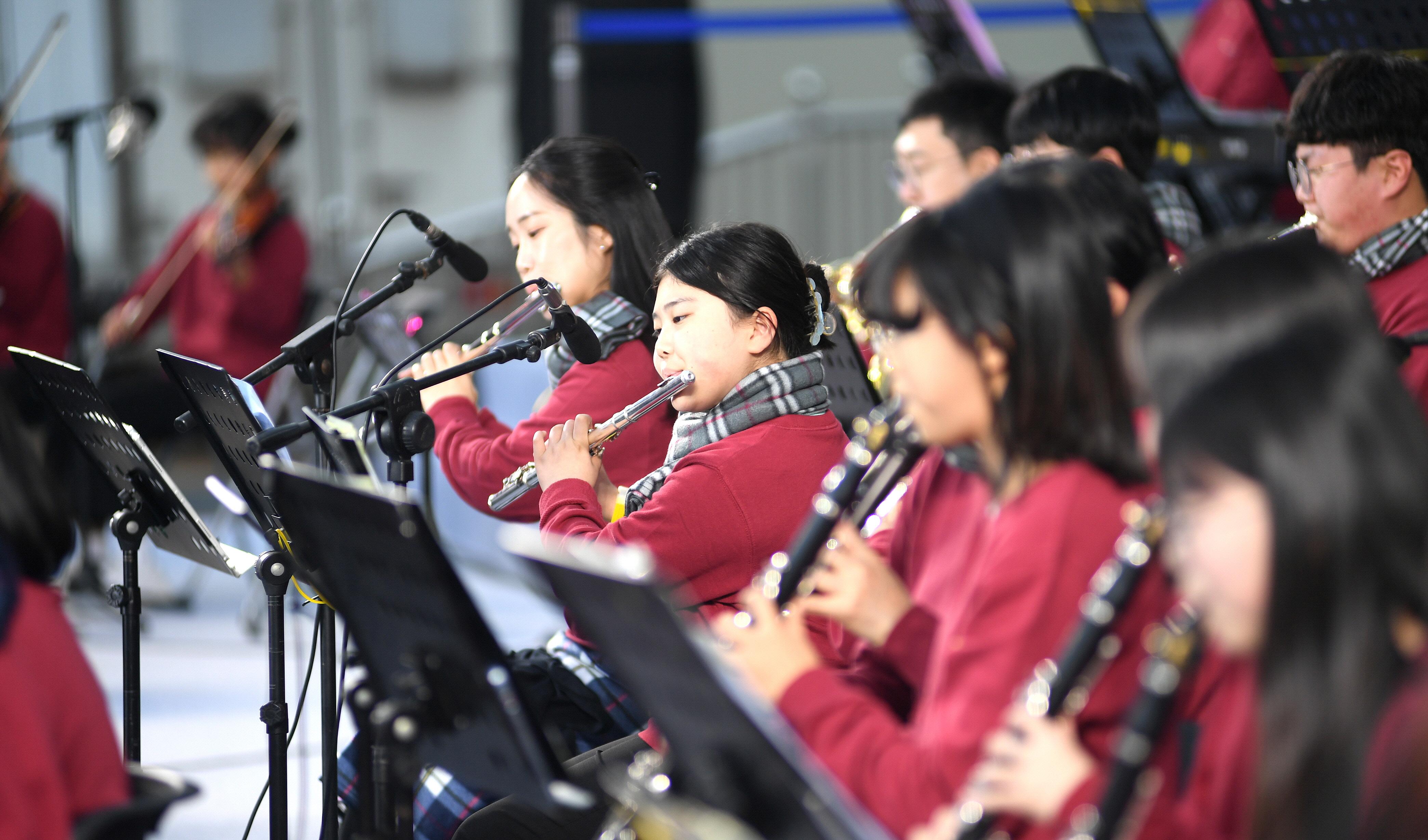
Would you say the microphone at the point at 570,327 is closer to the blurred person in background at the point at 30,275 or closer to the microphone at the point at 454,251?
the microphone at the point at 454,251

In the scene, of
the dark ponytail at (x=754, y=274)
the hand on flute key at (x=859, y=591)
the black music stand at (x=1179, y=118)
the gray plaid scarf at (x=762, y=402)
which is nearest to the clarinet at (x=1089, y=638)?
the hand on flute key at (x=859, y=591)

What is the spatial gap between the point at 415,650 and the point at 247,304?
3.23m

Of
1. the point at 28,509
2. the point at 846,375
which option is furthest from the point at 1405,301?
the point at 28,509

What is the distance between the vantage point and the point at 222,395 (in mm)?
1981

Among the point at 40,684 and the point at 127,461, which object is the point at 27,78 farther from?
the point at 40,684

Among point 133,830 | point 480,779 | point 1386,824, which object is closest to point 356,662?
point 480,779

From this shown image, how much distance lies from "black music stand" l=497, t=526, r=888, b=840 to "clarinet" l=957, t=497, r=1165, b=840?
0.27 feet

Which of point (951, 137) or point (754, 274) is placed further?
point (951, 137)

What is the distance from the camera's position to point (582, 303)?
99.7 inches

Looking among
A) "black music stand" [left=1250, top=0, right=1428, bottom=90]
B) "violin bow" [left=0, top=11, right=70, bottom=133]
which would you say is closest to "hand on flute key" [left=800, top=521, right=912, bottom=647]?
"black music stand" [left=1250, top=0, right=1428, bottom=90]

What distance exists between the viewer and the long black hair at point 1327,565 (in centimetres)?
99

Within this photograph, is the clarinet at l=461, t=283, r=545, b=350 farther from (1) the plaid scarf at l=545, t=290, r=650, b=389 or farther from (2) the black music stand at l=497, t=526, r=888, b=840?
(2) the black music stand at l=497, t=526, r=888, b=840

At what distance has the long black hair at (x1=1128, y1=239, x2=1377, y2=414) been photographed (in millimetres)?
1094

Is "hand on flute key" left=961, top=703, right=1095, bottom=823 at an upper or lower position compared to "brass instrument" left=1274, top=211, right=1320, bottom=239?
upper
